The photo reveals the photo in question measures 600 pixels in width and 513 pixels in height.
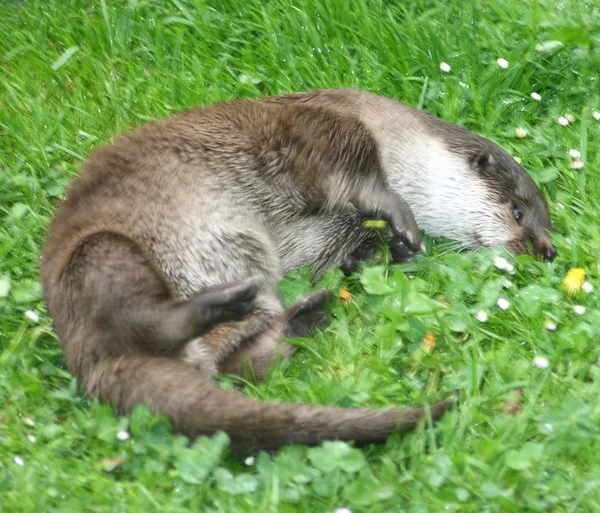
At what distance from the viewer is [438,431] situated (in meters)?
2.92

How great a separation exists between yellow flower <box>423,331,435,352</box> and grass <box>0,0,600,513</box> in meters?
0.02

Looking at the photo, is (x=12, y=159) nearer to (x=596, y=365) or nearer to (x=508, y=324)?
(x=508, y=324)

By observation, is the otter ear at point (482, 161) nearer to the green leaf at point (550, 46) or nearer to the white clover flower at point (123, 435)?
the green leaf at point (550, 46)

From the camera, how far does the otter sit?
2.95 meters

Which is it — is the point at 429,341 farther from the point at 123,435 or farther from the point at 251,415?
the point at 123,435

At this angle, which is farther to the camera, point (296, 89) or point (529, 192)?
point (296, 89)

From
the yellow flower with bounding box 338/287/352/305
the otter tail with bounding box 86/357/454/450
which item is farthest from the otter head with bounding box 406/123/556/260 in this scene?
the otter tail with bounding box 86/357/454/450

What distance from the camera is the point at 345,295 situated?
3727 mm

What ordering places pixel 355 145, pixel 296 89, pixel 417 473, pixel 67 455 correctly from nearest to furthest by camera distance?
pixel 417 473, pixel 67 455, pixel 355 145, pixel 296 89

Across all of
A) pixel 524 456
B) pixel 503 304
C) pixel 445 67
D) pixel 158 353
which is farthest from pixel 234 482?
pixel 445 67

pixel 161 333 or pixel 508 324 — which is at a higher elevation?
pixel 161 333

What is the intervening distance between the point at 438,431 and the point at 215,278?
0.96 metres

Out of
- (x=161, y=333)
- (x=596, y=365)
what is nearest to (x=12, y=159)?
(x=161, y=333)

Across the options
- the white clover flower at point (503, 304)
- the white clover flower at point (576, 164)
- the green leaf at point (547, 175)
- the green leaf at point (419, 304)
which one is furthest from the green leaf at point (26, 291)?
the white clover flower at point (576, 164)
